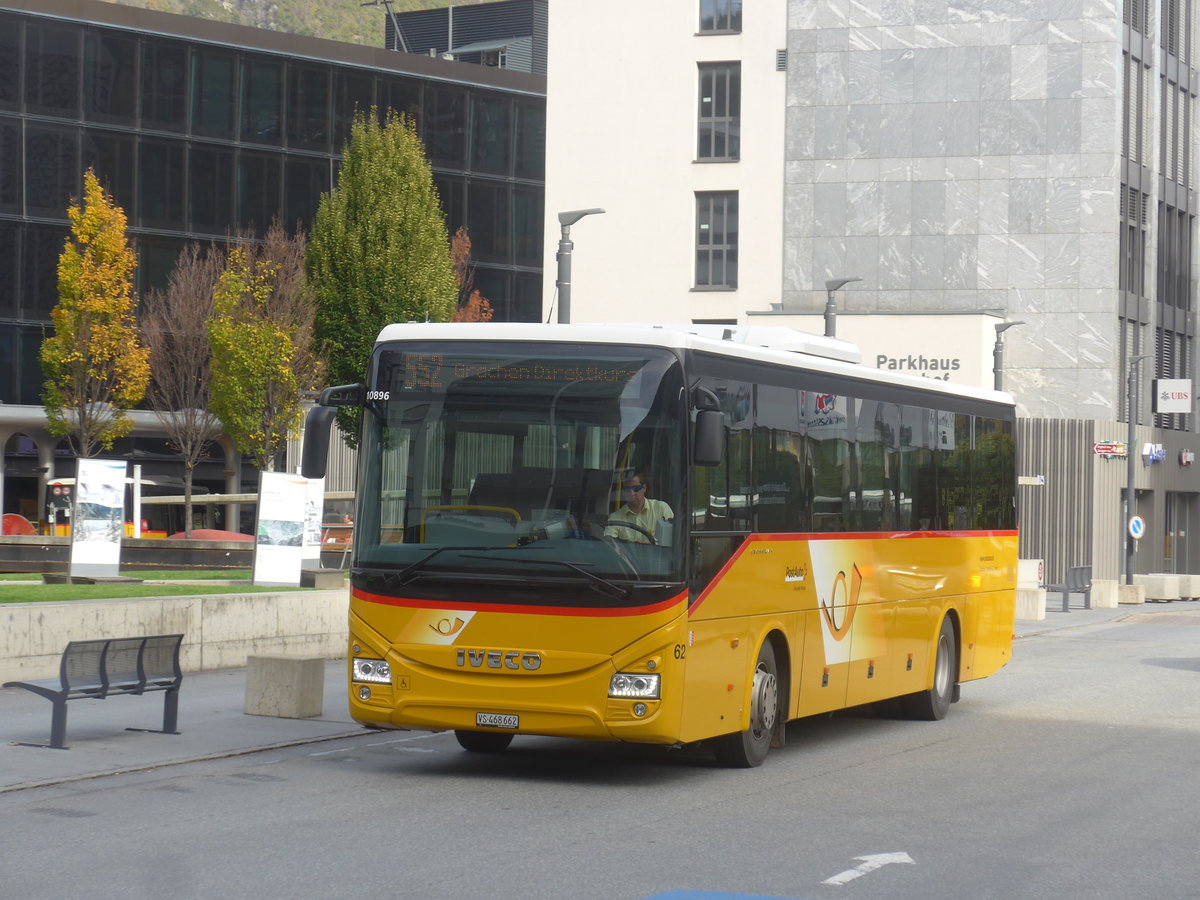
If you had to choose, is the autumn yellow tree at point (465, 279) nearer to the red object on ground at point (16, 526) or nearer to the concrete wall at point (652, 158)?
the concrete wall at point (652, 158)

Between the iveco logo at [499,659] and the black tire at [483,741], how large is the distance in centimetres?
196

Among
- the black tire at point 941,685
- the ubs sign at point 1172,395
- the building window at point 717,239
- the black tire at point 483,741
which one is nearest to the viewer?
the black tire at point 483,741

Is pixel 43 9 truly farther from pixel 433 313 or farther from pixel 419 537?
pixel 419 537

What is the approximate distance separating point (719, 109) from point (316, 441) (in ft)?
158

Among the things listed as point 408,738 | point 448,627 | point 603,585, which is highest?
point 603,585

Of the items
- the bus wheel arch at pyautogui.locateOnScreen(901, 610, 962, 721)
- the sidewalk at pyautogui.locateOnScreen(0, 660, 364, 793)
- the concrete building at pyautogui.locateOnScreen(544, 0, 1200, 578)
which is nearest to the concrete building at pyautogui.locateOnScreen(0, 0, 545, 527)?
the concrete building at pyautogui.locateOnScreen(544, 0, 1200, 578)

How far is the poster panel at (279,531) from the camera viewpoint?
83.7 ft

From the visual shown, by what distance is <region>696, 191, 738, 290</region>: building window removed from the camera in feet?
190

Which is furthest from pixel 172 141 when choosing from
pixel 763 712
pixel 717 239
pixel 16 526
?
pixel 763 712

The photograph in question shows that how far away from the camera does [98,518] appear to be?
24688 millimetres

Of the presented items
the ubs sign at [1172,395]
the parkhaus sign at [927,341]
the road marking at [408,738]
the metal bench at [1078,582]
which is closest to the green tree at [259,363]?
the parkhaus sign at [927,341]

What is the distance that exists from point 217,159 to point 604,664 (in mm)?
51597

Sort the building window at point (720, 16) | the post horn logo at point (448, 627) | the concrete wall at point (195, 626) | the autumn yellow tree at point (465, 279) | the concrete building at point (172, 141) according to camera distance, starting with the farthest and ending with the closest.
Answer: the autumn yellow tree at point (465, 279) < the building window at point (720, 16) < the concrete building at point (172, 141) < the concrete wall at point (195, 626) < the post horn logo at point (448, 627)

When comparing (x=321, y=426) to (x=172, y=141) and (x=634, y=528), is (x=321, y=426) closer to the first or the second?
(x=634, y=528)
